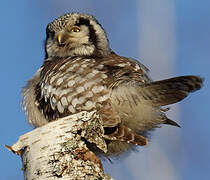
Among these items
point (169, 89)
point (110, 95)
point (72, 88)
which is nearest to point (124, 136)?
point (110, 95)

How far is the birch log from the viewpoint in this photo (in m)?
2.14

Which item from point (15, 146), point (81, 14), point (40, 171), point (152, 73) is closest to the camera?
point (40, 171)

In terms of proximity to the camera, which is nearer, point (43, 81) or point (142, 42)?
point (43, 81)

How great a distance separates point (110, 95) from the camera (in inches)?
115

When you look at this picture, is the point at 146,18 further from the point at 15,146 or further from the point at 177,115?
the point at 15,146

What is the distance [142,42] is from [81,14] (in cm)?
77

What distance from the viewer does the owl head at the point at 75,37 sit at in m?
3.93

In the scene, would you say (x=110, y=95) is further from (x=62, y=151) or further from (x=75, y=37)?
(x=75, y=37)

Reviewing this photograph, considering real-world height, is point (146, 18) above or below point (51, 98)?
above

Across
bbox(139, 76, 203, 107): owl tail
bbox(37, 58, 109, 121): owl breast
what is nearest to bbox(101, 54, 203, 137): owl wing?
bbox(139, 76, 203, 107): owl tail

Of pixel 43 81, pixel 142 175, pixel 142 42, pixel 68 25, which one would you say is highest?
pixel 68 25

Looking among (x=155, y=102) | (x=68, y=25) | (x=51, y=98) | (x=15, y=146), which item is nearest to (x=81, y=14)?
(x=68, y=25)

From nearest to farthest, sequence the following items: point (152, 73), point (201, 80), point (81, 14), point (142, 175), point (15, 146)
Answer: point (15, 146), point (201, 80), point (142, 175), point (152, 73), point (81, 14)

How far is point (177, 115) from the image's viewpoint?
356cm
